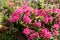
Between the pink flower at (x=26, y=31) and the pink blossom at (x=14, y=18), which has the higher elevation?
the pink blossom at (x=14, y=18)

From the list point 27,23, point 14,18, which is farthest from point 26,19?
point 14,18

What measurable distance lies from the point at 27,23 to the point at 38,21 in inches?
9.7

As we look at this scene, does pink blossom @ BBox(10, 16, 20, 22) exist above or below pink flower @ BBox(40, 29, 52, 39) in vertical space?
above

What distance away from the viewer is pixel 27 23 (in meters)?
3.99

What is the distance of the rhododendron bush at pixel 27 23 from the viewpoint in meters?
3.97

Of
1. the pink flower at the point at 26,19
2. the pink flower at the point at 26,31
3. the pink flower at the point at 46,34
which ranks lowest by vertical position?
the pink flower at the point at 46,34

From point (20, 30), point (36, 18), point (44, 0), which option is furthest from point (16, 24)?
point (44, 0)

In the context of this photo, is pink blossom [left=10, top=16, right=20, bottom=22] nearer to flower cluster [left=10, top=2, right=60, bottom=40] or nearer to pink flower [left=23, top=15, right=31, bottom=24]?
flower cluster [left=10, top=2, right=60, bottom=40]

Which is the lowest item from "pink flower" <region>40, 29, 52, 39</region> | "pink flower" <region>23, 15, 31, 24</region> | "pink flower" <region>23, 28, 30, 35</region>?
"pink flower" <region>40, 29, 52, 39</region>

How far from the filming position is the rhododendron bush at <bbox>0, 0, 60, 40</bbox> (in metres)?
3.97

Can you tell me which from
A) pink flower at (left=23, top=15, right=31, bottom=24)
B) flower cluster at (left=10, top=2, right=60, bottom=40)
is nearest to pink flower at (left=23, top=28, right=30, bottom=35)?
flower cluster at (left=10, top=2, right=60, bottom=40)

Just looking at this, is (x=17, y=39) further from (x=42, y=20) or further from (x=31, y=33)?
(x=42, y=20)

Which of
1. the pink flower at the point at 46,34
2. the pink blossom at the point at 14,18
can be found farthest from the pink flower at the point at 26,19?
the pink flower at the point at 46,34

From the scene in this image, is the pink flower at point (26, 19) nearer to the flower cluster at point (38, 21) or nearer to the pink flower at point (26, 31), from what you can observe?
the flower cluster at point (38, 21)
